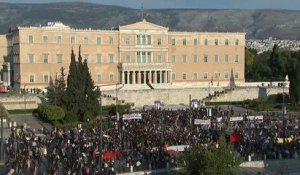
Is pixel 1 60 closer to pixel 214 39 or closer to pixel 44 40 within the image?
pixel 44 40

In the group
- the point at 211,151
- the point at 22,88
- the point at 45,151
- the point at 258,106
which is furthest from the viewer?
the point at 22,88

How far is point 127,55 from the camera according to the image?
80062 mm

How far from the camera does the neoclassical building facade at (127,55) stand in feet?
246

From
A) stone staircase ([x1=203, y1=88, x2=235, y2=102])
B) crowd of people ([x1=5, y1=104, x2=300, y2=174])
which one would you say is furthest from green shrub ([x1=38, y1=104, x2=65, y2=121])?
stone staircase ([x1=203, y1=88, x2=235, y2=102])

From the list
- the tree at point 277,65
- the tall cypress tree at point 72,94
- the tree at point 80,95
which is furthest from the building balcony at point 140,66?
the tall cypress tree at point 72,94

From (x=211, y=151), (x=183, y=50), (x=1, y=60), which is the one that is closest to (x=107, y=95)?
(x=183, y=50)

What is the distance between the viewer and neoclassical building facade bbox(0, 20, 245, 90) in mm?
75000

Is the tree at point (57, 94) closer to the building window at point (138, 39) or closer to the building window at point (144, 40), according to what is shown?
the building window at point (138, 39)

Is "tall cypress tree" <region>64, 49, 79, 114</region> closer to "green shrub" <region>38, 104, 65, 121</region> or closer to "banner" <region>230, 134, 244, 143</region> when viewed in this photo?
"green shrub" <region>38, 104, 65, 121</region>

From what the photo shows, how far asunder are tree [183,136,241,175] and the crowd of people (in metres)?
4.47

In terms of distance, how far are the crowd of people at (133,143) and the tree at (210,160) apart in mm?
4474

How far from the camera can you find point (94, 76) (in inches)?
3078

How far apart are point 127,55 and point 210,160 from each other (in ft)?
177

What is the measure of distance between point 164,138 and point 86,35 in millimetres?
40802
